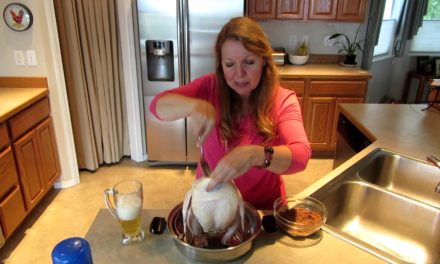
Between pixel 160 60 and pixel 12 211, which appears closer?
pixel 12 211

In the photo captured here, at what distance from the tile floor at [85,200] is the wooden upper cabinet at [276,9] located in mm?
1452

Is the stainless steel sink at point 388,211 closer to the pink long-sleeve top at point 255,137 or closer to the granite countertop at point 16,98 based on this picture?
the pink long-sleeve top at point 255,137

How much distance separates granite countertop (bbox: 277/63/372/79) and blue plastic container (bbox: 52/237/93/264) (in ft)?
8.46

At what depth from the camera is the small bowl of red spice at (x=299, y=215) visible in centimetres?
100

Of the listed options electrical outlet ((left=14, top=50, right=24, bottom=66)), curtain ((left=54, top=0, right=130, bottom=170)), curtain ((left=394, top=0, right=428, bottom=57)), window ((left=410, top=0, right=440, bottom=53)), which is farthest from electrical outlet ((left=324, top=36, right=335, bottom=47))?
electrical outlet ((left=14, top=50, right=24, bottom=66))

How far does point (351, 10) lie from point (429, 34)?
188 cm

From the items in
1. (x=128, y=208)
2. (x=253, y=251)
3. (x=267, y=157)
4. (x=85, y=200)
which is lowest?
(x=85, y=200)

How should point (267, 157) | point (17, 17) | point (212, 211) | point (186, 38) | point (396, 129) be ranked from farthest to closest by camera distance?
point (186, 38) < point (17, 17) < point (396, 129) < point (267, 157) < point (212, 211)

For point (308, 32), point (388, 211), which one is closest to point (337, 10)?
point (308, 32)

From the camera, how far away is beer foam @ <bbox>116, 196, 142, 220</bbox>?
38.1 inches

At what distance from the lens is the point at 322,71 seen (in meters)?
3.26

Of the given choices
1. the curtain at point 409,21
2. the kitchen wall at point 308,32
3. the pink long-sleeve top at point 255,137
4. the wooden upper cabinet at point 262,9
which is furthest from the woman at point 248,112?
the curtain at point 409,21

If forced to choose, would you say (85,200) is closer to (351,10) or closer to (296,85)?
(296,85)

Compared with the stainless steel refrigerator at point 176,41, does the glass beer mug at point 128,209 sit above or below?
below
